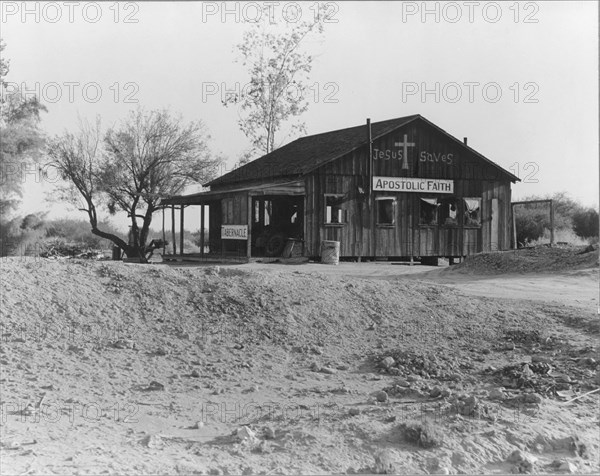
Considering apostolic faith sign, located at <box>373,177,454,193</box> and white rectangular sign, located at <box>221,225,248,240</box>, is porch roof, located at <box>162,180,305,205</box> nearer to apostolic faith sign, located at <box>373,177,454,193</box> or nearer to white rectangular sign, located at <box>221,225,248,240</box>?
white rectangular sign, located at <box>221,225,248,240</box>

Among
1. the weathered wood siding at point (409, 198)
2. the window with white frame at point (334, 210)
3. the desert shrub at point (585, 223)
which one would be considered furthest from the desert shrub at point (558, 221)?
the window with white frame at point (334, 210)

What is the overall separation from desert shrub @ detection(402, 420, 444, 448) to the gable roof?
22187mm

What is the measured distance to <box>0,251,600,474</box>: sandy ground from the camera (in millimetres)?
6941

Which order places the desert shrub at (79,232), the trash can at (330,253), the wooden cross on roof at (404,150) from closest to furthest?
1. the trash can at (330,253)
2. the wooden cross on roof at (404,150)
3. the desert shrub at (79,232)

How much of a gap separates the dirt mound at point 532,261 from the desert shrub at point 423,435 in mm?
15929

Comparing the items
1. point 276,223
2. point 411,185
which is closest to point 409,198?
point 411,185

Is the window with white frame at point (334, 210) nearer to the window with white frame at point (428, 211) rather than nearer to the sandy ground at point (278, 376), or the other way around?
the window with white frame at point (428, 211)

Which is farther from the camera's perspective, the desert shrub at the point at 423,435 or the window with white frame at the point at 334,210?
the window with white frame at the point at 334,210

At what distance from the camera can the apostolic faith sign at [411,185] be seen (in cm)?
3102

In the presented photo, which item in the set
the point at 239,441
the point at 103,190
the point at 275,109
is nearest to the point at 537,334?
the point at 239,441

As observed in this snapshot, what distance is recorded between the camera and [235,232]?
2930cm

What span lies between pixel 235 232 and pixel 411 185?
319 inches

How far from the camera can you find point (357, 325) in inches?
432

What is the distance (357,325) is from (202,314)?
2.34m
